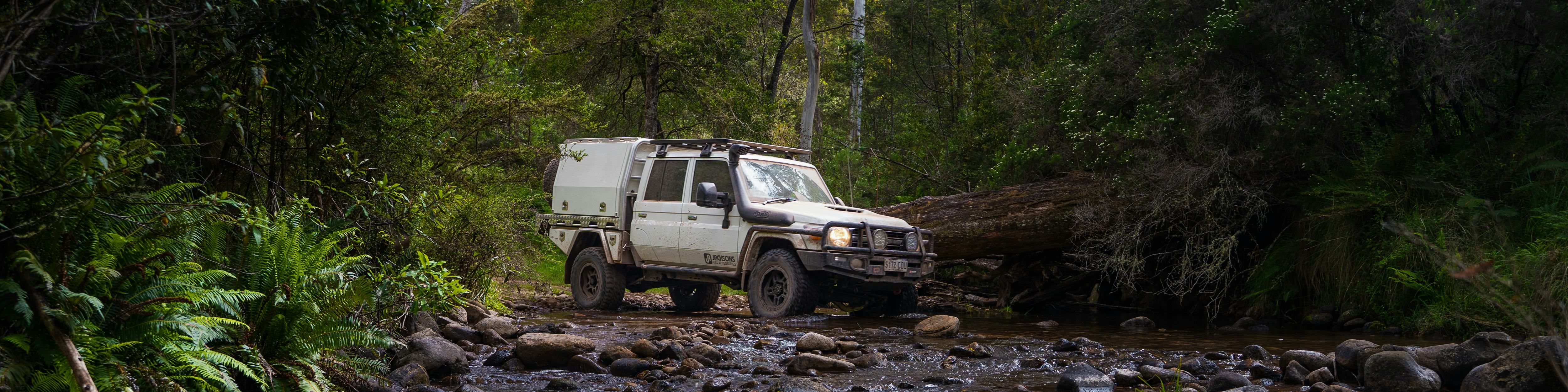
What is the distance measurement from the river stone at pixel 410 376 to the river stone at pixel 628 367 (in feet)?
3.94

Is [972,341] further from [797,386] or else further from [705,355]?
[797,386]

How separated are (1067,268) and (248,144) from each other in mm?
10251

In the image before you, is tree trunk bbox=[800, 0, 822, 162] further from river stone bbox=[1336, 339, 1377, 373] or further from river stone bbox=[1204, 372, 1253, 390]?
river stone bbox=[1204, 372, 1253, 390]

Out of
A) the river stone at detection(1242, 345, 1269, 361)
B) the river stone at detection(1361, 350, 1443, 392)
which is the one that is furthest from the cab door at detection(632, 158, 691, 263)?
the river stone at detection(1361, 350, 1443, 392)

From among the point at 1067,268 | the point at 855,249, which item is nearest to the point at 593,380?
the point at 855,249

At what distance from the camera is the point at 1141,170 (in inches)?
436

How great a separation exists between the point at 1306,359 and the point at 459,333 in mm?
6087

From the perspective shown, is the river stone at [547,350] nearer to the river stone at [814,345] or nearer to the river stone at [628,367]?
the river stone at [628,367]

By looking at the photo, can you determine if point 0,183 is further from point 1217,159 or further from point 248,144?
point 1217,159

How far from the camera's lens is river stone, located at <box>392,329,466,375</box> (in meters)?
5.95

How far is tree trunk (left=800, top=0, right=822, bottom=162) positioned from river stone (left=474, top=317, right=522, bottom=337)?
1199cm

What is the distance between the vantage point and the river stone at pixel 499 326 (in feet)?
26.5

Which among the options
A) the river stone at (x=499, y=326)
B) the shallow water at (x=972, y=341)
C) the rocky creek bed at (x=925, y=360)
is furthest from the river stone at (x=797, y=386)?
the river stone at (x=499, y=326)

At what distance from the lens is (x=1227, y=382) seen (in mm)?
5875
